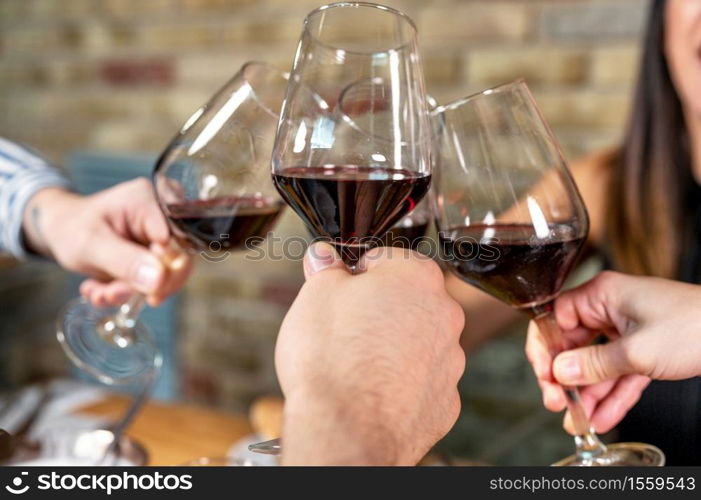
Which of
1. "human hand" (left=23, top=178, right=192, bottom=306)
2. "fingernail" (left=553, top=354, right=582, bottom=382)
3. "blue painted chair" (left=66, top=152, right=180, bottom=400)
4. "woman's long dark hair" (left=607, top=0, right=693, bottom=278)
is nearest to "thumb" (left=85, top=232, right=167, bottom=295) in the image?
"human hand" (left=23, top=178, right=192, bottom=306)

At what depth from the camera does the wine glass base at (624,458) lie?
654 mm

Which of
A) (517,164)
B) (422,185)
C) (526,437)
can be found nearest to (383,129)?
(422,185)

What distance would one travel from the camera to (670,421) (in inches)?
36.5

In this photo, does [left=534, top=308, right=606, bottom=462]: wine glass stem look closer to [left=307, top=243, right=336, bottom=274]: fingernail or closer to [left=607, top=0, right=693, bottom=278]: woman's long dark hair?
[left=307, top=243, right=336, bottom=274]: fingernail

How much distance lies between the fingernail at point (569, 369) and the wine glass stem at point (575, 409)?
15 mm

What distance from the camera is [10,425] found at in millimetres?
798

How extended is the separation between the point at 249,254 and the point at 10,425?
1183mm

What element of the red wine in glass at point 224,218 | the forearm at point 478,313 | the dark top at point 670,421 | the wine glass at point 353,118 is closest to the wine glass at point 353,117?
the wine glass at point 353,118

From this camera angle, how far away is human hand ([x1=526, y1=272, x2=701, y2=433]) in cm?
62

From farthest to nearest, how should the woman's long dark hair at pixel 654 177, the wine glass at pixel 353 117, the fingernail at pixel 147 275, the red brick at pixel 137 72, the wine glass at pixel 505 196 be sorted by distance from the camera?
the red brick at pixel 137 72 → the woman's long dark hair at pixel 654 177 → the fingernail at pixel 147 275 → the wine glass at pixel 505 196 → the wine glass at pixel 353 117

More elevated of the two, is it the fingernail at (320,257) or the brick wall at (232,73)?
the fingernail at (320,257)

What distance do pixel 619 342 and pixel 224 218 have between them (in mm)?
373

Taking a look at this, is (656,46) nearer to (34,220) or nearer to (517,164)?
(517,164)

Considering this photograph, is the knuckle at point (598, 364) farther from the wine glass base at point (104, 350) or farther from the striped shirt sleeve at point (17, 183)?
the striped shirt sleeve at point (17, 183)
